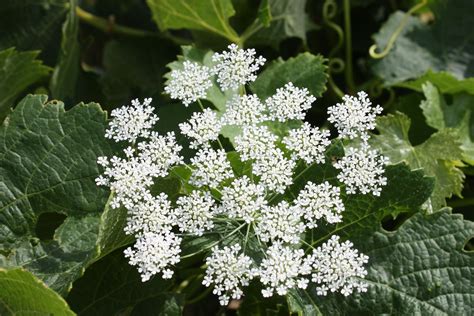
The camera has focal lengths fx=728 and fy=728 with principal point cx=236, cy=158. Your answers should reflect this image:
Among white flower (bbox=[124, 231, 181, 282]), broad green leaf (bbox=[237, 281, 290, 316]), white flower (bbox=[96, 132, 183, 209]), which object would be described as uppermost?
white flower (bbox=[96, 132, 183, 209])

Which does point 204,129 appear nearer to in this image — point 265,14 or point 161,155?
point 161,155

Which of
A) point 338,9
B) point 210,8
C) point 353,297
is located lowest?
point 353,297

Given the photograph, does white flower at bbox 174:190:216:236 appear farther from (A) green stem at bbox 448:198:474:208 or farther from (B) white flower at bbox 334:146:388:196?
(A) green stem at bbox 448:198:474:208

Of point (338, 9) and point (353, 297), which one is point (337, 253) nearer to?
point (353, 297)

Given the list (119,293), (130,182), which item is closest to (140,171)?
(130,182)

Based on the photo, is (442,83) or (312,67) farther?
(442,83)

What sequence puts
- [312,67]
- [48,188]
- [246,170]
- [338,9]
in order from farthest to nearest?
[338,9] < [312,67] < [48,188] < [246,170]

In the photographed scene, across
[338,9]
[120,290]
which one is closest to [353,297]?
[120,290]

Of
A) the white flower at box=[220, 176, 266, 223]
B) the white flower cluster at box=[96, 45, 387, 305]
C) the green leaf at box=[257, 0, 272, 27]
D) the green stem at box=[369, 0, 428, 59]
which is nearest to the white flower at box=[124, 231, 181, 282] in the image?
the white flower cluster at box=[96, 45, 387, 305]
